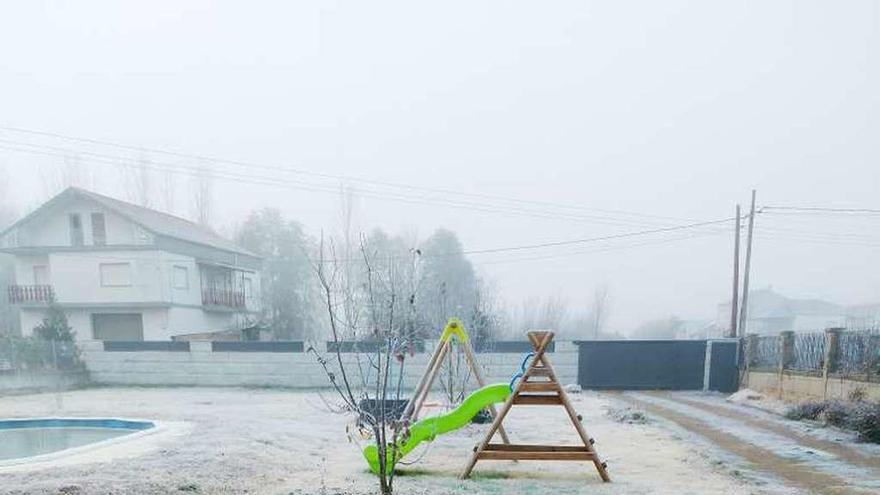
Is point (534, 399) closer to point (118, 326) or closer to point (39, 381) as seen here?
point (39, 381)

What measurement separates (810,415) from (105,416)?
12.9 metres

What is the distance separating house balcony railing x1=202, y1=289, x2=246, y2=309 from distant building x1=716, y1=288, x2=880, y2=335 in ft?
114

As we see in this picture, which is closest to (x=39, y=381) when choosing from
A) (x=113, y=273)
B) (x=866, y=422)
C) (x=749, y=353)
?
(x=113, y=273)

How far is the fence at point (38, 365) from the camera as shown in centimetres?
1562

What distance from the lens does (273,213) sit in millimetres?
31500

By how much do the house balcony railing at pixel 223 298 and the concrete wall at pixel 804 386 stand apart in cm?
2263

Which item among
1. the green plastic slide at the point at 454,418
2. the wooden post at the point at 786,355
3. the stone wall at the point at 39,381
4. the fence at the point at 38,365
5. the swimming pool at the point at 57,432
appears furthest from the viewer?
the fence at the point at 38,365

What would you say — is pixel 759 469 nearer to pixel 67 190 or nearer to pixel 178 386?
pixel 178 386

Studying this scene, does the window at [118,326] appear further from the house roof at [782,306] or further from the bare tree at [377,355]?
the house roof at [782,306]

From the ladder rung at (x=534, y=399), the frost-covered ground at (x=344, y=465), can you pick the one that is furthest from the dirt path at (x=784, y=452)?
the ladder rung at (x=534, y=399)

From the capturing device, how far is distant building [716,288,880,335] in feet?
147

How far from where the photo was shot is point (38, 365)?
1636cm

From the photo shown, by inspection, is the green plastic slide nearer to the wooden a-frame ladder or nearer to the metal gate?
the wooden a-frame ladder

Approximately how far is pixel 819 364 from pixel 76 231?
2636 centimetres
